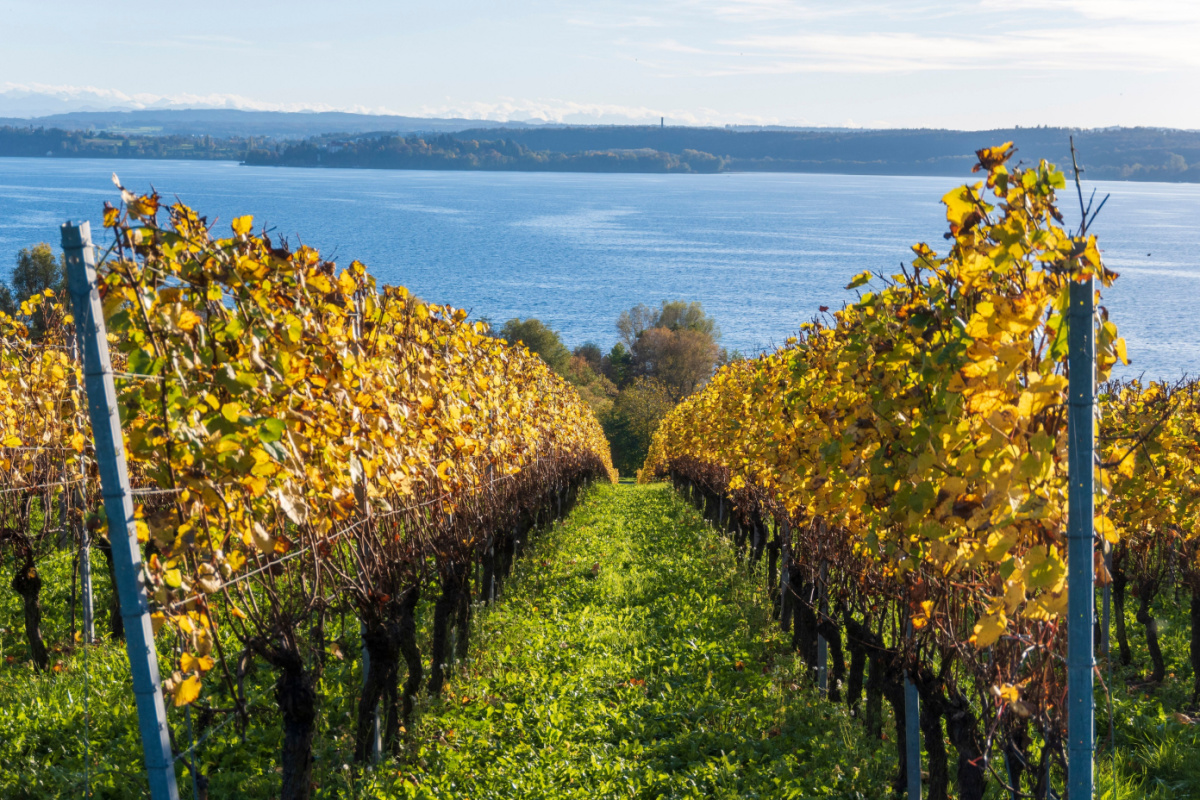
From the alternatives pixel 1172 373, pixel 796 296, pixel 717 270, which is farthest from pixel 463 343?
pixel 717 270

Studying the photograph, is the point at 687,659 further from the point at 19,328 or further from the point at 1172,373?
the point at 1172,373

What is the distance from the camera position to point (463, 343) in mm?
8555

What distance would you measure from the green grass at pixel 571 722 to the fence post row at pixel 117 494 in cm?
245

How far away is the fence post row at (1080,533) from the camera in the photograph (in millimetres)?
2549

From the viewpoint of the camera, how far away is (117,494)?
8.75 ft

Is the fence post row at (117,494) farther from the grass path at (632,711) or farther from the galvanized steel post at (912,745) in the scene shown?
the galvanized steel post at (912,745)

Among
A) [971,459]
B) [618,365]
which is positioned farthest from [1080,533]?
[618,365]

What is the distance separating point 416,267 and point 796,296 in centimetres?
4746

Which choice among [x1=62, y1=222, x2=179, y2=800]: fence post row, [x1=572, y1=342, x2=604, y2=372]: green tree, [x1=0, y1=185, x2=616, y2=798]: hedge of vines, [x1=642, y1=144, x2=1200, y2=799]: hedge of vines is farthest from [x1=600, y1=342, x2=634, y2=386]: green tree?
[x1=62, y1=222, x2=179, y2=800]: fence post row

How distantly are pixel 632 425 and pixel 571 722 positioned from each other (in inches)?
2202

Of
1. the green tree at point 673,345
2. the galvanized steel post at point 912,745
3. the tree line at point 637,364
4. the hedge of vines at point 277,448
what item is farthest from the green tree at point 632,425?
the galvanized steel post at point 912,745

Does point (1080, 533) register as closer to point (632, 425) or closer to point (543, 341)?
point (632, 425)

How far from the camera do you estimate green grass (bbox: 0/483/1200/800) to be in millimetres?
6090

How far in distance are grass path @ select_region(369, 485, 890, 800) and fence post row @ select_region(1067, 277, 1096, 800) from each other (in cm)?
384
